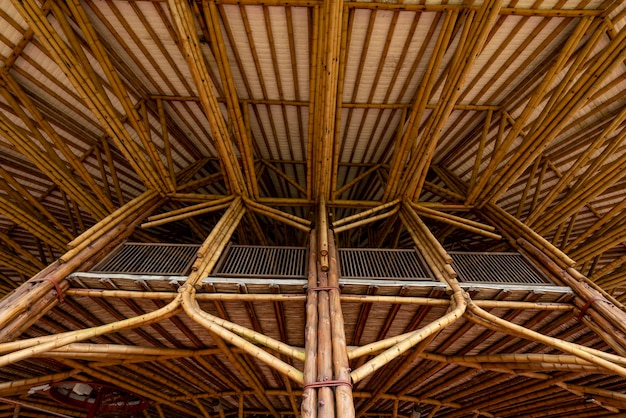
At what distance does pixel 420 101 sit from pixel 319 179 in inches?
147

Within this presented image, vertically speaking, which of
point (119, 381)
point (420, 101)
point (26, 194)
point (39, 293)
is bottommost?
point (39, 293)

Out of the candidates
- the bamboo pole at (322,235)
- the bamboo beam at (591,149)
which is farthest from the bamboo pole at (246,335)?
the bamboo beam at (591,149)

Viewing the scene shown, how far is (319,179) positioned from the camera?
10070mm

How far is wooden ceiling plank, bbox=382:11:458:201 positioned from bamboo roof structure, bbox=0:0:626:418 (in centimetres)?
5

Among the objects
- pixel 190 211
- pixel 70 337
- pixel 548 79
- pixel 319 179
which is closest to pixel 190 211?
pixel 190 211

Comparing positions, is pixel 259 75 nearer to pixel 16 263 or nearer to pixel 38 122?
pixel 38 122

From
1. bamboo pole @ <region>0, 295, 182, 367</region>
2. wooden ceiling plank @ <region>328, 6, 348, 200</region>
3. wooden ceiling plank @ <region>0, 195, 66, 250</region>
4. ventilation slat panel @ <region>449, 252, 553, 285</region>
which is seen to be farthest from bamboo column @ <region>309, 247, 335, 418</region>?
wooden ceiling plank @ <region>0, 195, 66, 250</region>

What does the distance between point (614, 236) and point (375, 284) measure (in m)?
11.0

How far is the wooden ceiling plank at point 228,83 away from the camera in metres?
7.28

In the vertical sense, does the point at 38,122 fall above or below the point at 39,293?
above

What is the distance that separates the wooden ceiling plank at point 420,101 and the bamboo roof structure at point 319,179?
0.05m

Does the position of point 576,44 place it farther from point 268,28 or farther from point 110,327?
point 110,327

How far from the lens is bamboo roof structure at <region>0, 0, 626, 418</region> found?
6.72m

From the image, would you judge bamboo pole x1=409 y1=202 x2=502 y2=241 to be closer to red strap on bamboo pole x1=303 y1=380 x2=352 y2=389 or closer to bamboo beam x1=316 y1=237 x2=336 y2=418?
bamboo beam x1=316 y1=237 x2=336 y2=418
